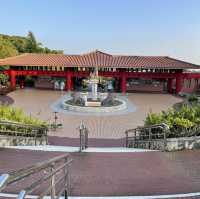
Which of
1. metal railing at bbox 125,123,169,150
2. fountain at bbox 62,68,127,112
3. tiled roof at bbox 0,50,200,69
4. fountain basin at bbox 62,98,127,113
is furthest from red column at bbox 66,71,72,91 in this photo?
metal railing at bbox 125,123,169,150

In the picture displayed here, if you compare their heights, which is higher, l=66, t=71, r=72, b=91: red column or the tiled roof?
the tiled roof

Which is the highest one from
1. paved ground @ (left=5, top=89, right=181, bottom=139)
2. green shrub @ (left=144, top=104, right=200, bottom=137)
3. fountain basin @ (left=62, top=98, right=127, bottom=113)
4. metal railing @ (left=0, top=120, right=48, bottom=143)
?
green shrub @ (left=144, top=104, right=200, bottom=137)

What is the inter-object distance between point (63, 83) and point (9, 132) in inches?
1026

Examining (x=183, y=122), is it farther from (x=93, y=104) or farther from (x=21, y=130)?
(x=93, y=104)

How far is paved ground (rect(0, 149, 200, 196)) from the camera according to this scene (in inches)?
204

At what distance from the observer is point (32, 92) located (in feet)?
108

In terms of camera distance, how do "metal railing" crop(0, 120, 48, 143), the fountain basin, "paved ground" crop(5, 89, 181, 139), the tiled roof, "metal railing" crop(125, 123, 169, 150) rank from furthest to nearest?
the tiled roof, the fountain basin, "paved ground" crop(5, 89, 181, 139), "metal railing" crop(0, 120, 48, 143), "metal railing" crop(125, 123, 169, 150)

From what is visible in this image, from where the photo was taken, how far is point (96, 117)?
21.0 metres

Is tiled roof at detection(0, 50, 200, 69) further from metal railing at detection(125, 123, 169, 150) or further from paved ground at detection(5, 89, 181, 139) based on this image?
metal railing at detection(125, 123, 169, 150)

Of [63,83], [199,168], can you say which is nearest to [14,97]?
[63,83]

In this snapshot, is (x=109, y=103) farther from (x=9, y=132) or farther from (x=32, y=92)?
(x=9, y=132)

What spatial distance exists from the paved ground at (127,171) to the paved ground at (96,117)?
794cm

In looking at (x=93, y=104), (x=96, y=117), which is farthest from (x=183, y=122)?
(x=93, y=104)

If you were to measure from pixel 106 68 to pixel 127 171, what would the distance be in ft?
90.0
